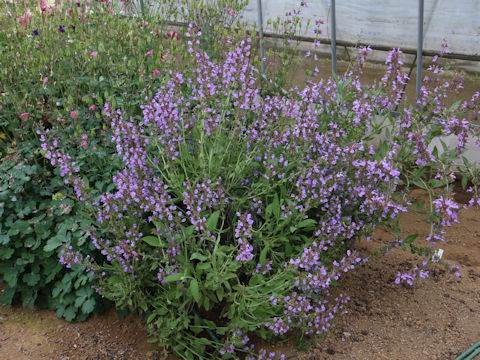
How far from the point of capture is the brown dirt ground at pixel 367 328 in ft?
9.36

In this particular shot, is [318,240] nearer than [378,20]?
Yes

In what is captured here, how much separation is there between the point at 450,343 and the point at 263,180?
1.32m

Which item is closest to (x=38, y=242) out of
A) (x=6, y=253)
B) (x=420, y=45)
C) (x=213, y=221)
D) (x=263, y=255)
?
(x=6, y=253)

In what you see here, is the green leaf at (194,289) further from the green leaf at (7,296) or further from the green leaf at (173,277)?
the green leaf at (7,296)

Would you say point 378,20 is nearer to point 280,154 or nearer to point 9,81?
point 280,154

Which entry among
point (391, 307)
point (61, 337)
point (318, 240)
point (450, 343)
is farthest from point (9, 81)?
point (450, 343)

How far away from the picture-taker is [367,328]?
300 centimetres

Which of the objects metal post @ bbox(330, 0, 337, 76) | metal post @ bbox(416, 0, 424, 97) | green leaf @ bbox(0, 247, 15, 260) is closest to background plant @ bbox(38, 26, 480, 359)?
green leaf @ bbox(0, 247, 15, 260)

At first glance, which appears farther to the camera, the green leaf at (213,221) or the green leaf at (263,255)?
the green leaf at (263,255)

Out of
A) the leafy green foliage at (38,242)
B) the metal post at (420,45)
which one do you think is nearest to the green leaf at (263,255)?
the leafy green foliage at (38,242)

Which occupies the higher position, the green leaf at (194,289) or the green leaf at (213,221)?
the green leaf at (213,221)

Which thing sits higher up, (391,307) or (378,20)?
(378,20)

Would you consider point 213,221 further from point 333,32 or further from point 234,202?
point 333,32

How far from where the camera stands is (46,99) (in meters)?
3.61
